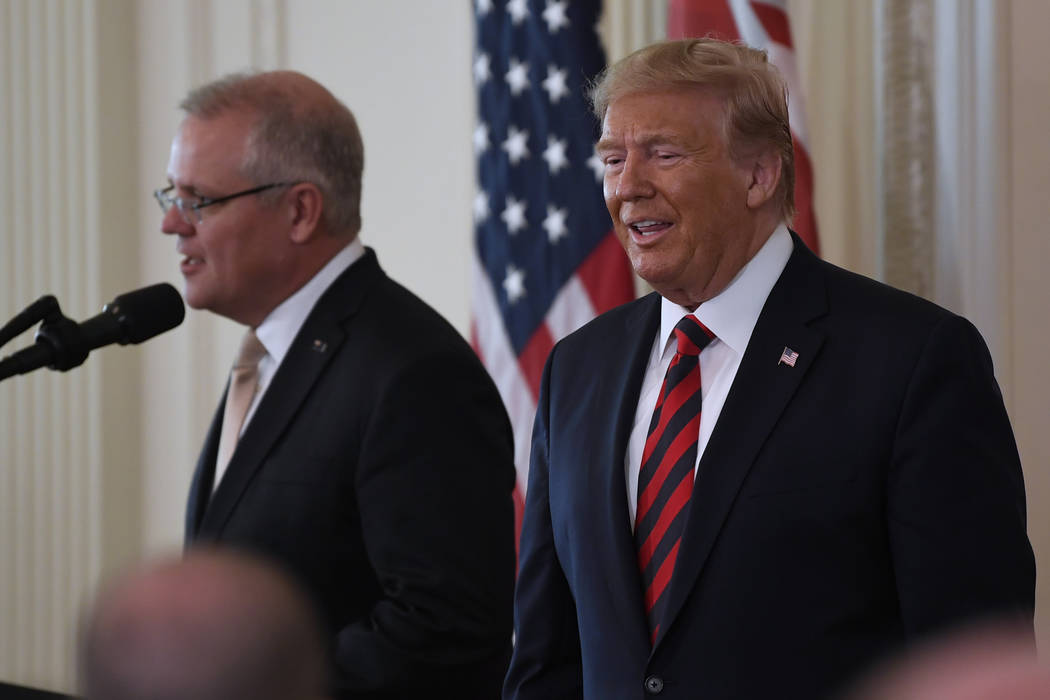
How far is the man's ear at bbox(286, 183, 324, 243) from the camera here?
287 cm

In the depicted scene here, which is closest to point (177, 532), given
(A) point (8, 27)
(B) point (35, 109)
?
(B) point (35, 109)

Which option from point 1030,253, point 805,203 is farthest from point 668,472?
point 1030,253

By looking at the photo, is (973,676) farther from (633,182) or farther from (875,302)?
(633,182)

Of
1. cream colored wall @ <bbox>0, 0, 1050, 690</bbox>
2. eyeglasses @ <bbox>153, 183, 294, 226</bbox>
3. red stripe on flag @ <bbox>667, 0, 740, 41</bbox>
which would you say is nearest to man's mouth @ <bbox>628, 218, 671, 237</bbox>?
eyeglasses @ <bbox>153, 183, 294, 226</bbox>

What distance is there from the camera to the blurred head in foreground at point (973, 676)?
0.60 meters

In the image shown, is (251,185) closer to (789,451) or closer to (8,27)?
(789,451)

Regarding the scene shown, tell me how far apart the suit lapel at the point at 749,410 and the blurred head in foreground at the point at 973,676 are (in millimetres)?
1352

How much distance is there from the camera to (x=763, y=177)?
228 cm

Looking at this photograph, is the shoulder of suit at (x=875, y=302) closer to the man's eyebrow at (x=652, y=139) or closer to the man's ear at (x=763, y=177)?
the man's ear at (x=763, y=177)

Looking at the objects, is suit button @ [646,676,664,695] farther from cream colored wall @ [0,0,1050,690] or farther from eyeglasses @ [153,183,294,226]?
cream colored wall @ [0,0,1050,690]

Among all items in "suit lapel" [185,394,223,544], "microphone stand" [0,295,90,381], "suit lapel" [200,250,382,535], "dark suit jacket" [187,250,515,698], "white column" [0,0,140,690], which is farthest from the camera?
"white column" [0,0,140,690]

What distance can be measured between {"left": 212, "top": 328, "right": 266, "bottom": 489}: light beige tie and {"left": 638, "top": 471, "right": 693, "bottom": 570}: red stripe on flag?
1.03m

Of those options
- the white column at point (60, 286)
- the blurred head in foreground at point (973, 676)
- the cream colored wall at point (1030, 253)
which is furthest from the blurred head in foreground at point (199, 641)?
the white column at point (60, 286)

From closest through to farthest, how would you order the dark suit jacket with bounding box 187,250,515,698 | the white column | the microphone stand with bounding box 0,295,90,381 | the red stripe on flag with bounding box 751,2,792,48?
1. the microphone stand with bounding box 0,295,90,381
2. the dark suit jacket with bounding box 187,250,515,698
3. the red stripe on flag with bounding box 751,2,792,48
4. the white column
